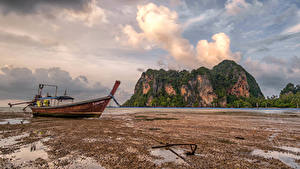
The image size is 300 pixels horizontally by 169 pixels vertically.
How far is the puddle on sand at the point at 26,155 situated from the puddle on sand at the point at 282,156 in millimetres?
8288

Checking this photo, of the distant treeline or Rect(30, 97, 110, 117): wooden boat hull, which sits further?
the distant treeline

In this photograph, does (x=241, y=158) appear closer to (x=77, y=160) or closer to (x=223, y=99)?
(x=77, y=160)

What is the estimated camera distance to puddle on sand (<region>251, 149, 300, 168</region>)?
510 cm

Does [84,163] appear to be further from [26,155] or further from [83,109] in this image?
[83,109]

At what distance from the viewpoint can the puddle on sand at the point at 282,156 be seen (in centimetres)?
510

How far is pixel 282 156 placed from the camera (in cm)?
584

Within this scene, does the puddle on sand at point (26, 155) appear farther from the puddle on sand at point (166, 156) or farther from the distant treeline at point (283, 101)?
the distant treeline at point (283, 101)

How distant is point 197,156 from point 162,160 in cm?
142

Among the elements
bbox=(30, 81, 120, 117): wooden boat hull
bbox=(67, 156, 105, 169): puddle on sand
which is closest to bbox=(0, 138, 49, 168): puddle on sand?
bbox=(67, 156, 105, 169): puddle on sand

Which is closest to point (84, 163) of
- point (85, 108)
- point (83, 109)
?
point (85, 108)

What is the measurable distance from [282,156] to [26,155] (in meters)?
9.86

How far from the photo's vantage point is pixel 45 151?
613 centimetres

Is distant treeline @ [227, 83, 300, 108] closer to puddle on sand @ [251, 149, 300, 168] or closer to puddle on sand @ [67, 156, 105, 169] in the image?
puddle on sand @ [251, 149, 300, 168]

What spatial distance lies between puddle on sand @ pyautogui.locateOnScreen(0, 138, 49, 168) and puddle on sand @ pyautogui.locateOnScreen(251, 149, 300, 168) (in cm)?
829
